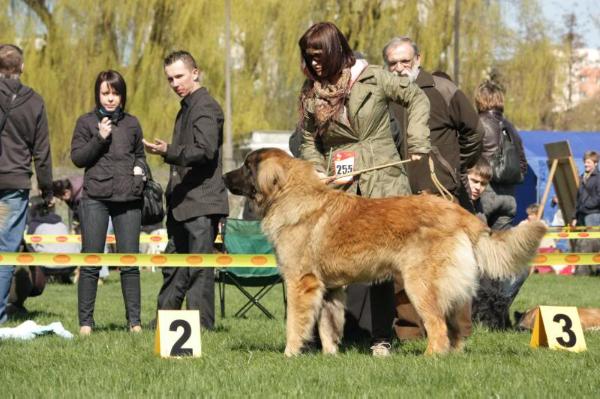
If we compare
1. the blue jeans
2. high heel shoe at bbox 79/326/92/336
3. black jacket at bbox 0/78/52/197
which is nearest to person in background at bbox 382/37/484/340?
high heel shoe at bbox 79/326/92/336

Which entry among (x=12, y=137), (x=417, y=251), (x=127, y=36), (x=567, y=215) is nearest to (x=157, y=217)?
(x=12, y=137)

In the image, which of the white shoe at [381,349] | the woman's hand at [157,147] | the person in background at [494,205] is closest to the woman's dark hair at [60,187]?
the woman's hand at [157,147]

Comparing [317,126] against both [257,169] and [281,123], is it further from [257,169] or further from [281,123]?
[281,123]

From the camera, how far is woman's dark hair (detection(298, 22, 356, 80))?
5883 mm

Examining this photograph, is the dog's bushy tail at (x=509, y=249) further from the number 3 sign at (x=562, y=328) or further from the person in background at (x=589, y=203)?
the person in background at (x=589, y=203)

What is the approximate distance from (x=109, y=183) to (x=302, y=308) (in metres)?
2.32

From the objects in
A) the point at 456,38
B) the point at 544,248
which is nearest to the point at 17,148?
the point at 544,248

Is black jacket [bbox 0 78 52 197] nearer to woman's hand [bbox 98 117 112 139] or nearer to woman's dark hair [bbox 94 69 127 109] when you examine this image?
woman's dark hair [bbox 94 69 127 109]

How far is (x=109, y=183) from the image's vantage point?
736 cm

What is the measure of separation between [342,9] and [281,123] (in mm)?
3862

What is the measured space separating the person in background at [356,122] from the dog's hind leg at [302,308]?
0.96 feet

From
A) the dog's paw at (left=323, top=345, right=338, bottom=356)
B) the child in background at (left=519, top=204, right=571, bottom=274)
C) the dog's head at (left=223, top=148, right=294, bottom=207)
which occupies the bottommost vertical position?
Answer: the child in background at (left=519, top=204, right=571, bottom=274)

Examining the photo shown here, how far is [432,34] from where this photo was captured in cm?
2788

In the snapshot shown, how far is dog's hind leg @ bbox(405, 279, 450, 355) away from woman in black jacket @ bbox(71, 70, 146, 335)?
8.85 feet
